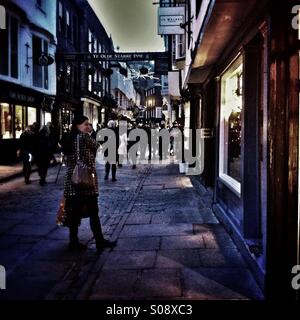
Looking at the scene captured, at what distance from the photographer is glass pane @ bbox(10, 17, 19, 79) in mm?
21609

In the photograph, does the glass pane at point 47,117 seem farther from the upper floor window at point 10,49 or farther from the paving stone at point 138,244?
the paving stone at point 138,244

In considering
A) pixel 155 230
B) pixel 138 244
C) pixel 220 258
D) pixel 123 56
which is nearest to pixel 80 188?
pixel 138 244

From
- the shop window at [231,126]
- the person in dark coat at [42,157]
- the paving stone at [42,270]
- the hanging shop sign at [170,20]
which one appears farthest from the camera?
the hanging shop sign at [170,20]

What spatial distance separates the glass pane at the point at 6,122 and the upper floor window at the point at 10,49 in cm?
155

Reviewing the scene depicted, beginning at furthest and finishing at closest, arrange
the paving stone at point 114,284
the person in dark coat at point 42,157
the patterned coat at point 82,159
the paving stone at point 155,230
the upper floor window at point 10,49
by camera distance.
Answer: the upper floor window at point 10,49
the person in dark coat at point 42,157
the paving stone at point 155,230
the patterned coat at point 82,159
the paving stone at point 114,284

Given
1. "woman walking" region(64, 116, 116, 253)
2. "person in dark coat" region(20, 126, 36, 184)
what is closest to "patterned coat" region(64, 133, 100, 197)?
"woman walking" region(64, 116, 116, 253)

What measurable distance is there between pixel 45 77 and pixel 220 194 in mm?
19457

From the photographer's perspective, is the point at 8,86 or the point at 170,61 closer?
the point at 8,86

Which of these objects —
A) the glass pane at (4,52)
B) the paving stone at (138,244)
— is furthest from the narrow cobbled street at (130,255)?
the glass pane at (4,52)

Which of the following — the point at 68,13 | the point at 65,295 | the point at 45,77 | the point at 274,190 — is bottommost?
the point at 65,295

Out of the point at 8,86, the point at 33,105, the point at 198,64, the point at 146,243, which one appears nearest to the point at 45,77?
the point at 33,105

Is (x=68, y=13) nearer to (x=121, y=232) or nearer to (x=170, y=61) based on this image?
(x=170, y=61)

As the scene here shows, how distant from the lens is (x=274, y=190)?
4.51 metres

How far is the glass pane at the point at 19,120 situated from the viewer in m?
22.3
